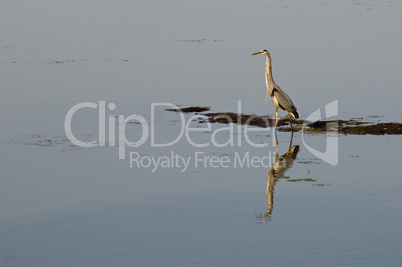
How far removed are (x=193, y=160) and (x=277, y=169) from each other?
207 cm

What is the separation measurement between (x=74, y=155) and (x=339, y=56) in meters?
17.6

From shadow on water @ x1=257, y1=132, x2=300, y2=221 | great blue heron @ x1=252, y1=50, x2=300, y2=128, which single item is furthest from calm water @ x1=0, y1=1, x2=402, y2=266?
great blue heron @ x1=252, y1=50, x2=300, y2=128

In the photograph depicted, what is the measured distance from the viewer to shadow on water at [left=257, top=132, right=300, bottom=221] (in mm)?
15319

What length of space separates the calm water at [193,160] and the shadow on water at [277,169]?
45 mm

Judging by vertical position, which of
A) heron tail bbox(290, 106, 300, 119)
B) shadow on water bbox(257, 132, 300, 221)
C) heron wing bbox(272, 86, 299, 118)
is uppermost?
heron wing bbox(272, 86, 299, 118)

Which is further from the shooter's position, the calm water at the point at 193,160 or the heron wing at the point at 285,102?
A: the heron wing at the point at 285,102

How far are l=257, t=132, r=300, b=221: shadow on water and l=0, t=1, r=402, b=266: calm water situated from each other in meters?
0.04

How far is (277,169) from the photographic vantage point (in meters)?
18.7

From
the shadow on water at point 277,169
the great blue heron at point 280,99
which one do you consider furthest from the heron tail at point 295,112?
the shadow on water at point 277,169

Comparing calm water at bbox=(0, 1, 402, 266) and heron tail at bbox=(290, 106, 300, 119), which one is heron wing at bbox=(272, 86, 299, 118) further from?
calm water at bbox=(0, 1, 402, 266)

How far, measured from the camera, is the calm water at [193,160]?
13.4 meters

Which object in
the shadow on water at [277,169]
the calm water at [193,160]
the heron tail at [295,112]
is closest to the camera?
the calm water at [193,160]

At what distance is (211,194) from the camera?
53.8 feet

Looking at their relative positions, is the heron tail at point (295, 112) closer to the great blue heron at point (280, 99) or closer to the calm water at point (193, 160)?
the great blue heron at point (280, 99)
